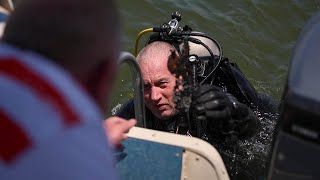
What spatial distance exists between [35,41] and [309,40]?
0.85m

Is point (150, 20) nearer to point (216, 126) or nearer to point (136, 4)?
point (136, 4)

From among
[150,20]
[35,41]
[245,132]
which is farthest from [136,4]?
[35,41]

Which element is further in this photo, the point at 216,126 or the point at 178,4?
the point at 178,4

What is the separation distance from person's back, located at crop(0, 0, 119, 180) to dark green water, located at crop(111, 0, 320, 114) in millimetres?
3547

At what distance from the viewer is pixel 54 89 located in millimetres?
663

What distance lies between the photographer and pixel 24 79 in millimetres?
658

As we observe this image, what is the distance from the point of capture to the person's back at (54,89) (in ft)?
2.11

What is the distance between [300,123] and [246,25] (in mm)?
3964

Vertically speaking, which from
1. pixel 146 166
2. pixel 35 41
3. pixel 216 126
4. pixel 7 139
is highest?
pixel 35 41

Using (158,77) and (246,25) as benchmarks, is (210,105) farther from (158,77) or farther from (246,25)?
(246,25)

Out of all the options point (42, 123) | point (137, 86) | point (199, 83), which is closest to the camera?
point (42, 123)

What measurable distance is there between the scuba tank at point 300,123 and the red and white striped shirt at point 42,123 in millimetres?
622

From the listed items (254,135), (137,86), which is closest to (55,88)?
(137,86)

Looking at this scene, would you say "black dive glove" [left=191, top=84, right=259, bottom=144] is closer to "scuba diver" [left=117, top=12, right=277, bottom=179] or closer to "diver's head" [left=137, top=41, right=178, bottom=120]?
"scuba diver" [left=117, top=12, right=277, bottom=179]
